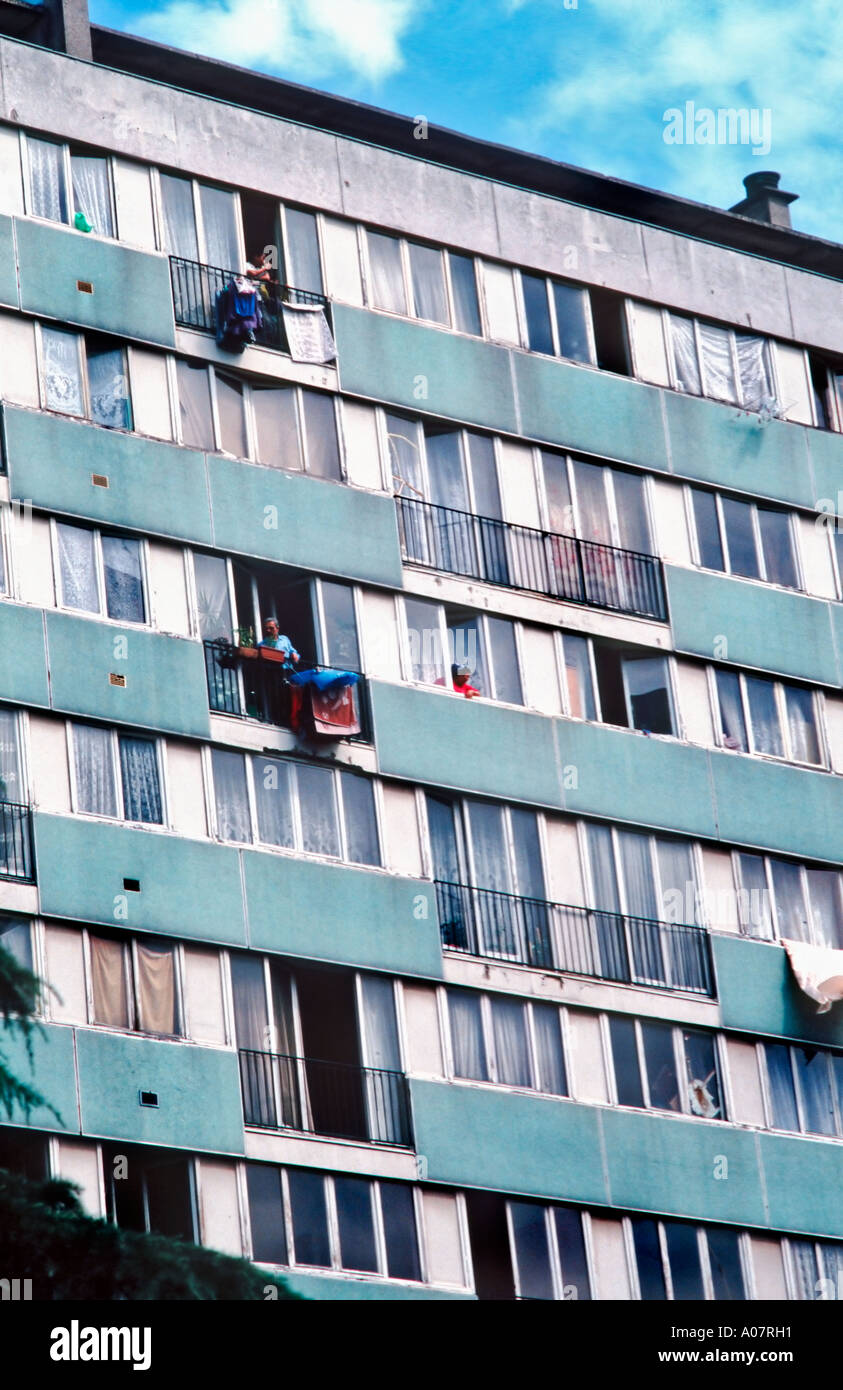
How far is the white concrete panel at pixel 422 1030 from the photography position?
151 ft

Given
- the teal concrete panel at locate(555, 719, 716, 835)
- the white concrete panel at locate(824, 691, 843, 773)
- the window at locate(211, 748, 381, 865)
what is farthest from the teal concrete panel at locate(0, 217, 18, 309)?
the white concrete panel at locate(824, 691, 843, 773)

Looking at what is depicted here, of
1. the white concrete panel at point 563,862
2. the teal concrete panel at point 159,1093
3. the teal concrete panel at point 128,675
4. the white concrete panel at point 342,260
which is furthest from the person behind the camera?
the white concrete panel at point 342,260

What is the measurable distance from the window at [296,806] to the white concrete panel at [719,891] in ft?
16.8

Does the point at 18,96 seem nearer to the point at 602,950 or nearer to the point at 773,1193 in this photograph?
the point at 602,950

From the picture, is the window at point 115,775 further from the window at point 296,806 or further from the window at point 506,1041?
the window at point 506,1041

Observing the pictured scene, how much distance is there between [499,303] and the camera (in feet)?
166

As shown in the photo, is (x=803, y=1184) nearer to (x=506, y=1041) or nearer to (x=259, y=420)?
(x=506, y=1041)

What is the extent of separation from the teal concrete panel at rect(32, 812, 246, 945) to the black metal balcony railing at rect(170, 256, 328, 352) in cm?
726

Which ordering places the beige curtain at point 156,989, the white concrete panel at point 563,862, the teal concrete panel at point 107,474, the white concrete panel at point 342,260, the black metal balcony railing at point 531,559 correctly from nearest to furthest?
the beige curtain at point 156,989 < the teal concrete panel at point 107,474 < the white concrete panel at point 563,862 < the black metal balcony railing at point 531,559 < the white concrete panel at point 342,260

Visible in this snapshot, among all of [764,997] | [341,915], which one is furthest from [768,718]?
[341,915]

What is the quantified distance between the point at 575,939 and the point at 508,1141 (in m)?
3.18

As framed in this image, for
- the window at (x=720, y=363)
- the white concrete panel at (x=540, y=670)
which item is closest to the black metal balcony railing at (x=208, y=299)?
the white concrete panel at (x=540, y=670)

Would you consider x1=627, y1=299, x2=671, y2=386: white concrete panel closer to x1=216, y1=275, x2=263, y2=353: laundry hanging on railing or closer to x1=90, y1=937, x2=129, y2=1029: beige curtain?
x1=216, y1=275, x2=263, y2=353: laundry hanging on railing

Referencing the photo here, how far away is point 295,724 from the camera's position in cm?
4653
